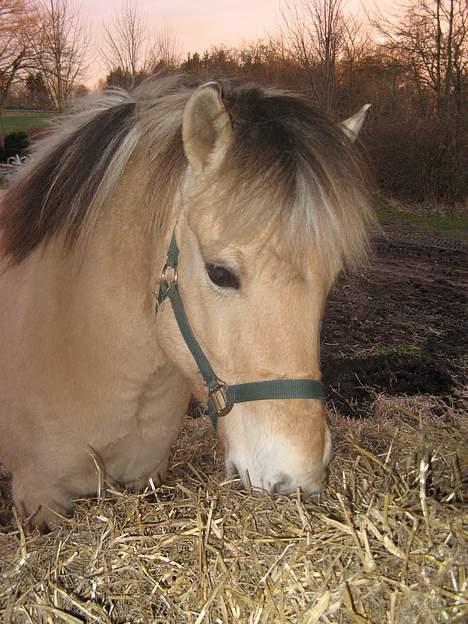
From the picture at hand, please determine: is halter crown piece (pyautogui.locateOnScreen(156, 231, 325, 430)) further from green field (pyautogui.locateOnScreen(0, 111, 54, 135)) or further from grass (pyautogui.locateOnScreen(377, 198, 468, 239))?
green field (pyautogui.locateOnScreen(0, 111, 54, 135))

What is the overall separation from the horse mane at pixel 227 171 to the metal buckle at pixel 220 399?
0.50m

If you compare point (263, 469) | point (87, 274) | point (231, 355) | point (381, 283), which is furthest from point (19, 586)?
point (381, 283)

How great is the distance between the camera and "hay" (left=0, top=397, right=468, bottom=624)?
1333 mm

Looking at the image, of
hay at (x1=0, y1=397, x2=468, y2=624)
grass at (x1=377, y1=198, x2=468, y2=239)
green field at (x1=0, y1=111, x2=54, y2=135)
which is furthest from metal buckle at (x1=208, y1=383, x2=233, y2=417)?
green field at (x1=0, y1=111, x2=54, y2=135)

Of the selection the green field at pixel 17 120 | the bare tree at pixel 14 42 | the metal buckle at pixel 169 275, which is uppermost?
the bare tree at pixel 14 42

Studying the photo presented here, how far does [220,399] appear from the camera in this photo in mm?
1697

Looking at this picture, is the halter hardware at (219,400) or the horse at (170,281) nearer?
the horse at (170,281)

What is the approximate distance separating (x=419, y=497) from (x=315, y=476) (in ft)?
1.30

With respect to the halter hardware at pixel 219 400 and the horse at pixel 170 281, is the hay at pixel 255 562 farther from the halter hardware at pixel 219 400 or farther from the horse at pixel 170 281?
the halter hardware at pixel 219 400

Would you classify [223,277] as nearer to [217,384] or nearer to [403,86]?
[217,384]

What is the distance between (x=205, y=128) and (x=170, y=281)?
1.68ft

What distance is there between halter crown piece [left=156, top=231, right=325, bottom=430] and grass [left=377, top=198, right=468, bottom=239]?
10.8m

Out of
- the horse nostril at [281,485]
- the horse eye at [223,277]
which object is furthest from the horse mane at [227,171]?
the horse nostril at [281,485]

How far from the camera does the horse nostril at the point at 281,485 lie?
4.95 feet
